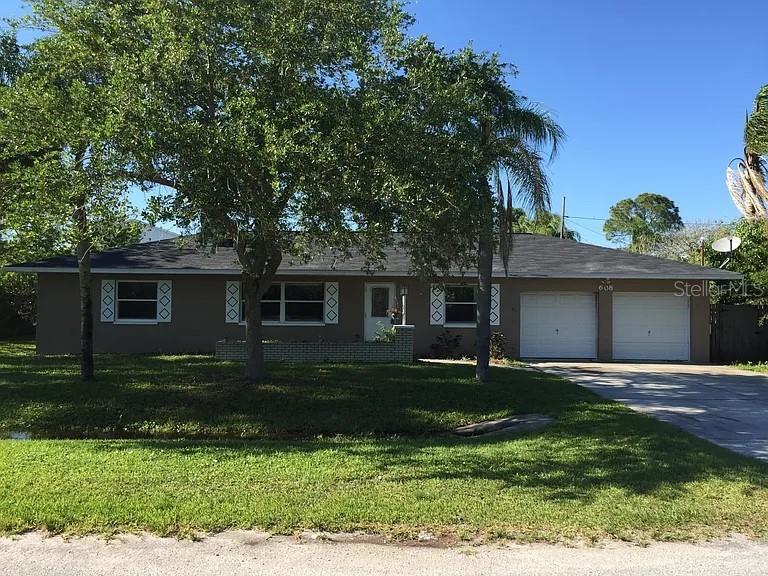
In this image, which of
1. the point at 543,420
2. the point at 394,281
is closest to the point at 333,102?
the point at 543,420

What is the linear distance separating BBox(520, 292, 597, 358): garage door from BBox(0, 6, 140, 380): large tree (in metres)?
13.6

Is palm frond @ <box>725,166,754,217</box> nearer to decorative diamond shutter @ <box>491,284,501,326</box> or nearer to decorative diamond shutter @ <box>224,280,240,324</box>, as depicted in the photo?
decorative diamond shutter @ <box>491,284,501,326</box>

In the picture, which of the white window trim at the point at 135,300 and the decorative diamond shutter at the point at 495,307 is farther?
the decorative diamond shutter at the point at 495,307

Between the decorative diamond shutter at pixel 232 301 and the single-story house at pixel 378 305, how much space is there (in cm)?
3

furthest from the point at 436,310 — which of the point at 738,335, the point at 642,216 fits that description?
the point at 642,216

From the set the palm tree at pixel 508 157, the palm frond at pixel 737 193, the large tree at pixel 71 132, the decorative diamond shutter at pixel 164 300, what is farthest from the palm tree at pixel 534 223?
the decorative diamond shutter at pixel 164 300

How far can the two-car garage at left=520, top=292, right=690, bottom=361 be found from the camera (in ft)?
64.2

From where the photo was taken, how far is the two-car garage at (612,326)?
64.2ft

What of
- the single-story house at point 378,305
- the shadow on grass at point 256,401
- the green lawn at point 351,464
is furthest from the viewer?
the single-story house at point 378,305

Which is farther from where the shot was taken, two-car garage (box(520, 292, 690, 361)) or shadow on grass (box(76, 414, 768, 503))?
two-car garage (box(520, 292, 690, 361))

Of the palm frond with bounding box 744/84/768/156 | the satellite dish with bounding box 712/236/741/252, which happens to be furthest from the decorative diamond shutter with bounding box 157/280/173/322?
the satellite dish with bounding box 712/236/741/252

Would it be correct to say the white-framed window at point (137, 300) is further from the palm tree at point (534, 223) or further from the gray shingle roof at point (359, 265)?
the palm tree at point (534, 223)

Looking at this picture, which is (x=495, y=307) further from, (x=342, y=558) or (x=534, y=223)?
(x=342, y=558)

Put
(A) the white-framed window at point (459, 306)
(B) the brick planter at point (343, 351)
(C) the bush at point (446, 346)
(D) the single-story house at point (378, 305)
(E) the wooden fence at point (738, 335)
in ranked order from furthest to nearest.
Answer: (E) the wooden fence at point (738, 335), (A) the white-framed window at point (459, 306), (C) the bush at point (446, 346), (D) the single-story house at point (378, 305), (B) the brick planter at point (343, 351)
